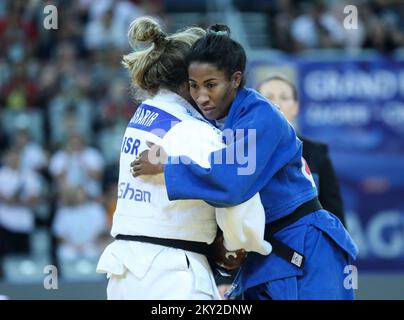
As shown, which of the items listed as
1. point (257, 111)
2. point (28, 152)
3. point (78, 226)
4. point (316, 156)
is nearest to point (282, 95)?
point (316, 156)

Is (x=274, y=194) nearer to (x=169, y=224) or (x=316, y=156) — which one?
(x=169, y=224)

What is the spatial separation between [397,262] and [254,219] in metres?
6.73

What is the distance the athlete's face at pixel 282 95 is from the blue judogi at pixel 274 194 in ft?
4.46

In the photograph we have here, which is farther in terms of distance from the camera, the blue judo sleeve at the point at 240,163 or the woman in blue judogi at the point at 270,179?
the woman in blue judogi at the point at 270,179

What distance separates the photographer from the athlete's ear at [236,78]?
13.1 ft

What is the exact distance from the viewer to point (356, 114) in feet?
33.6

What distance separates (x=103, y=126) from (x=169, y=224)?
704 cm

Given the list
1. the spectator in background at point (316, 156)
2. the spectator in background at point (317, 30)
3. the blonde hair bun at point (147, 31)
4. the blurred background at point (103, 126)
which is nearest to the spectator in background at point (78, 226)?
the blurred background at point (103, 126)

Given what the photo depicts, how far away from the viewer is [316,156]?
17.4ft

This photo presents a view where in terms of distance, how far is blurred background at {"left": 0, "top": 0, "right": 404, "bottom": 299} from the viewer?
9805mm

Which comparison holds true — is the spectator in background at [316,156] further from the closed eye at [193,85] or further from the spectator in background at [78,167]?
the spectator in background at [78,167]

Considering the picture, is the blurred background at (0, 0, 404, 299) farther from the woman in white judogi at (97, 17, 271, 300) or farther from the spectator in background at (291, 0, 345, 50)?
the woman in white judogi at (97, 17, 271, 300)
